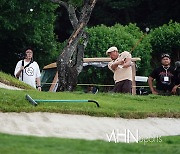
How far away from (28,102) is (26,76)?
4.16 metres

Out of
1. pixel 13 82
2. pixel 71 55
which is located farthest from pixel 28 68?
pixel 71 55

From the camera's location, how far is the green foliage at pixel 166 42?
36.7 metres

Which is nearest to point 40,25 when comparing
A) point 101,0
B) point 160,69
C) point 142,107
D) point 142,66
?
point 142,66

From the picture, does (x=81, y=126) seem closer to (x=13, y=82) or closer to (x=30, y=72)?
(x=30, y=72)

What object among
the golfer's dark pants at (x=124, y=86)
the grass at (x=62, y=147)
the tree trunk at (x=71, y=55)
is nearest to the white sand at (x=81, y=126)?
the grass at (x=62, y=147)

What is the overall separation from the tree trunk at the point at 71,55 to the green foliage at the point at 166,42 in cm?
1692

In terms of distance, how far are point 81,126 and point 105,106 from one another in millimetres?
2168

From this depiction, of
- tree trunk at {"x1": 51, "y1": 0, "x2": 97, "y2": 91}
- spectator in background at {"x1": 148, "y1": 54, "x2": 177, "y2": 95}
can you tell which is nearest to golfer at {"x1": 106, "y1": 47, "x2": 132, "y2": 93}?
spectator in background at {"x1": 148, "y1": 54, "x2": 177, "y2": 95}

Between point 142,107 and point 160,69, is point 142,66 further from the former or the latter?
point 142,107

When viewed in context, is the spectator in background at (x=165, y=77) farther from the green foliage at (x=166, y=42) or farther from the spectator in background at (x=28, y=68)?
the green foliage at (x=166, y=42)

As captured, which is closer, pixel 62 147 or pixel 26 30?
pixel 62 147

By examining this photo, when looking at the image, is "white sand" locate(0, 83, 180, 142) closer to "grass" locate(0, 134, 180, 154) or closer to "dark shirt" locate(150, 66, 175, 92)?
"grass" locate(0, 134, 180, 154)

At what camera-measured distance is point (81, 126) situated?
1227 cm

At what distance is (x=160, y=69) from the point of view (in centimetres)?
1775
